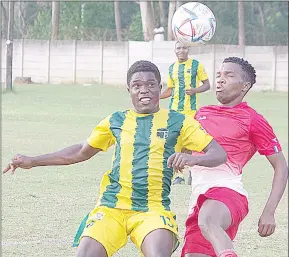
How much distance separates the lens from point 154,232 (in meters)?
5.56

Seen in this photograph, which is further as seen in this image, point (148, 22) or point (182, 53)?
point (148, 22)

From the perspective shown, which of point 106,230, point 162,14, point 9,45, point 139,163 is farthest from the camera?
point 162,14

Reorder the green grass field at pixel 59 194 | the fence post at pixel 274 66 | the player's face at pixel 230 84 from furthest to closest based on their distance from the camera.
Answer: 1. the fence post at pixel 274 66
2. the green grass field at pixel 59 194
3. the player's face at pixel 230 84

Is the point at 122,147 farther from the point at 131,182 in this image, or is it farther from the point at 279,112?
the point at 279,112

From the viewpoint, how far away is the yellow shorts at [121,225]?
5.60m

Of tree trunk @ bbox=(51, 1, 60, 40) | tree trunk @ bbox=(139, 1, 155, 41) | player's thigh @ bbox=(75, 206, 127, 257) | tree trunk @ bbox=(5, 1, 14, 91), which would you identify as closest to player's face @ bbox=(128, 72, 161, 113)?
player's thigh @ bbox=(75, 206, 127, 257)

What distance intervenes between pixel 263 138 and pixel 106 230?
128 centimetres

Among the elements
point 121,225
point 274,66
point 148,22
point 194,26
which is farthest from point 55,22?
point 121,225

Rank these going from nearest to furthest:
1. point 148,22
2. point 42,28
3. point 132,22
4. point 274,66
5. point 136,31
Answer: point 274,66 → point 148,22 → point 42,28 → point 136,31 → point 132,22

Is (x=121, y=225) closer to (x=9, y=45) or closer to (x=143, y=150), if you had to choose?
(x=143, y=150)

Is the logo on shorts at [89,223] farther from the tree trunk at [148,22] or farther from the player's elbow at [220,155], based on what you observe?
the tree trunk at [148,22]

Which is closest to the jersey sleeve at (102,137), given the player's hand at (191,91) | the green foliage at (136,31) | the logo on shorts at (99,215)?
the logo on shorts at (99,215)

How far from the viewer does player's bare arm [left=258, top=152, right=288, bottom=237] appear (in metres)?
5.94

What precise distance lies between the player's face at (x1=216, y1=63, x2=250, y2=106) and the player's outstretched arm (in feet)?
3.10
